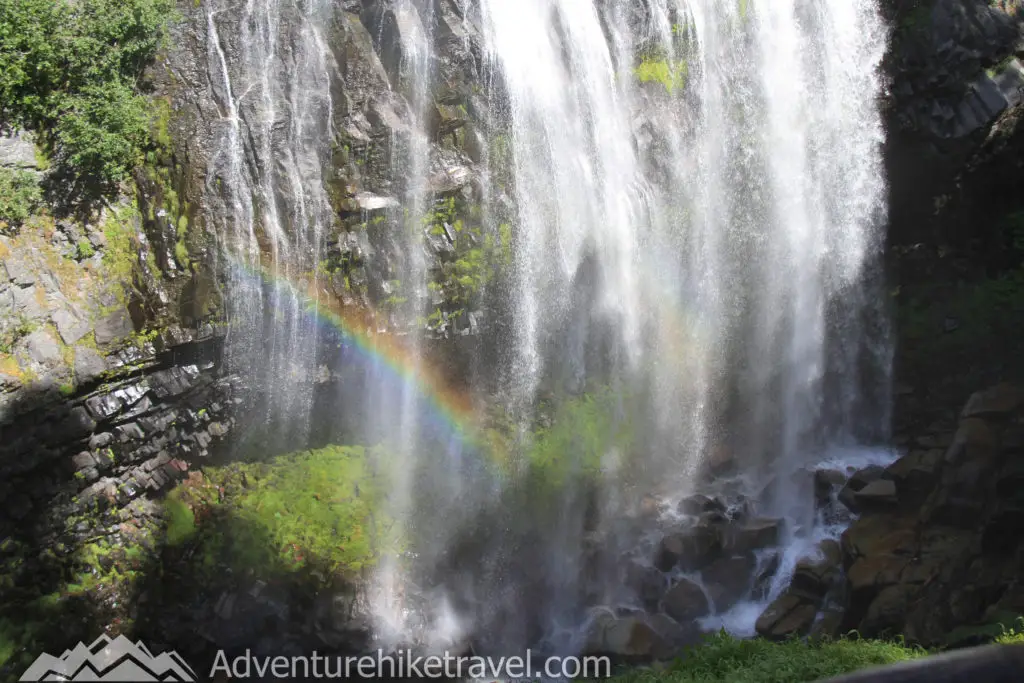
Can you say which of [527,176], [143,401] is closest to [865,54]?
[527,176]

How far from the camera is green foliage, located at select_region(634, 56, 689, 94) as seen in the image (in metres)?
14.0

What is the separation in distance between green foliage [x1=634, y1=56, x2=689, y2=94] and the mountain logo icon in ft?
39.6

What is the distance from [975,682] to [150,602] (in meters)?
10.9

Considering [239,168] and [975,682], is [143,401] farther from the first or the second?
[975,682]

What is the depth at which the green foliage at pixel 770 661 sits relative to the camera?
24.1 feet

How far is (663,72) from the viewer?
557 inches

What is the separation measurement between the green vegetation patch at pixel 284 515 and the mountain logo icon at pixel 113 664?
52.3 inches

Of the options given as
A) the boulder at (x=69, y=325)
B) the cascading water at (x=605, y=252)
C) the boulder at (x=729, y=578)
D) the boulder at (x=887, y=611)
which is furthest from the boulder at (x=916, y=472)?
the boulder at (x=69, y=325)

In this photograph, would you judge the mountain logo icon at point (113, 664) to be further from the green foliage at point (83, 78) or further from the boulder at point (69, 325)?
the green foliage at point (83, 78)

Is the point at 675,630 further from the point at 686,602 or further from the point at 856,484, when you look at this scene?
the point at 856,484

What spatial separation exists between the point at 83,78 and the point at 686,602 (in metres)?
11.5

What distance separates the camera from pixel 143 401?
36.1 feet

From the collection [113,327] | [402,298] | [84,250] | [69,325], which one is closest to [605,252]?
[402,298]

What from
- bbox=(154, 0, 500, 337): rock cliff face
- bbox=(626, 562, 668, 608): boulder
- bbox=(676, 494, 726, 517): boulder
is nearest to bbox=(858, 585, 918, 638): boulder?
bbox=(626, 562, 668, 608): boulder
